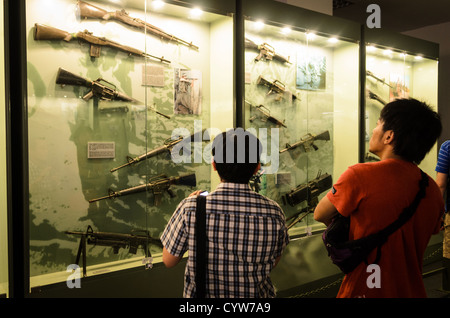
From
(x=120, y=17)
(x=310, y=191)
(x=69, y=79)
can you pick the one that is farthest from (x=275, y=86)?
(x=69, y=79)

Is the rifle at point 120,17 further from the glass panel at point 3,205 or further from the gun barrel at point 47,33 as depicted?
the glass panel at point 3,205

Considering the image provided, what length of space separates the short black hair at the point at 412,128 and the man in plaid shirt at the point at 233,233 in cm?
56

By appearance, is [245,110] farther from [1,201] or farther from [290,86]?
[1,201]

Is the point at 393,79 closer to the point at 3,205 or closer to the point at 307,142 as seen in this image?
the point at 307,142

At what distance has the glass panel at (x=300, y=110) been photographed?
12.7 feet

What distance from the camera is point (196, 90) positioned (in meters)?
3.61

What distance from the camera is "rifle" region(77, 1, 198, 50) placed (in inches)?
116

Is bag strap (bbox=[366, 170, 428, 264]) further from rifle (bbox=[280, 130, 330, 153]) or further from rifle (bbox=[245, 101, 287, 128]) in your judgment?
rifle (bbox=[280, 130, 330, 153])

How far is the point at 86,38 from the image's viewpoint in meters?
2.99

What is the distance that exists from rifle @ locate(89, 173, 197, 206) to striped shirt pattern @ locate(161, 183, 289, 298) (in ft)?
5.43

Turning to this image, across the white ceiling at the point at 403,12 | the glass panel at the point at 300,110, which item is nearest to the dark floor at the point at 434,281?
the glass panel at the point at 300,110

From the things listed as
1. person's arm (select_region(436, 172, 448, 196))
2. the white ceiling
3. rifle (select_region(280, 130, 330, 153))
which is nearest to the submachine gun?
rifle (select_region(280, 130, 330, 153))
